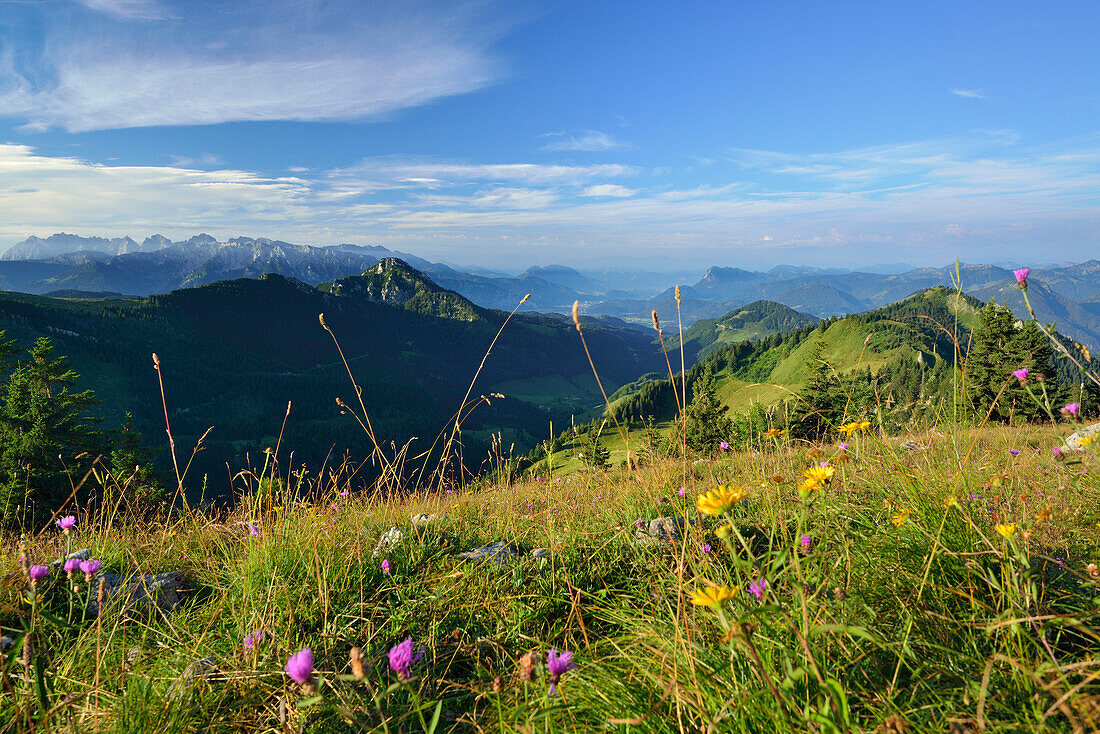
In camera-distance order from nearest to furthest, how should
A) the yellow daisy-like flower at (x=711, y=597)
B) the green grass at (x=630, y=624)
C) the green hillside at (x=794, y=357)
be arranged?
the yellow daisy-like flower at (x=711, y=597), the green grass at (x=630, y=624), the green hillside at (x=794, y=357)

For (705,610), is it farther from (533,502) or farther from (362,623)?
(533,502)

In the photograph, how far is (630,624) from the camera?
95.0 inches

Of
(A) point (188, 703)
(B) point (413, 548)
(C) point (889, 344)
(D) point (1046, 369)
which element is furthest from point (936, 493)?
(C) point (889, 344)

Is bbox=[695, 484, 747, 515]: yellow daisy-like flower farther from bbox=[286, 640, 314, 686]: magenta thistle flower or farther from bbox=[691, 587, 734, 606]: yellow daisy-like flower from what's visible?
bbox=[286, 640, 314, 686]: magenta thistle flower

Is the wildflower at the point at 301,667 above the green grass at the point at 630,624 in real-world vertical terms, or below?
above

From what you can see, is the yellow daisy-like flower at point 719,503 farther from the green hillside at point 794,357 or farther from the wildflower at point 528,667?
the green hillside at point 794,357

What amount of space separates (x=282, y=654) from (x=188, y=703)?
0.41m

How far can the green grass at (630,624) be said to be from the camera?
1.54m

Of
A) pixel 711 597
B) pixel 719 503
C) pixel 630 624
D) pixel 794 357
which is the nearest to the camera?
pixel 711 597

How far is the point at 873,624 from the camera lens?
1.98 metres

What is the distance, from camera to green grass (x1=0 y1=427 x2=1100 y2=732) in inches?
60.7

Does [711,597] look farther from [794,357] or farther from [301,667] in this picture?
[794,357]

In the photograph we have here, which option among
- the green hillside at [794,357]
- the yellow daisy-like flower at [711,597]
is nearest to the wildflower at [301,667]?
the yellow daisy-like flower at [711,597]

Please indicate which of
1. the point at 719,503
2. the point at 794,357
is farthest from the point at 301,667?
the point at 794,357
